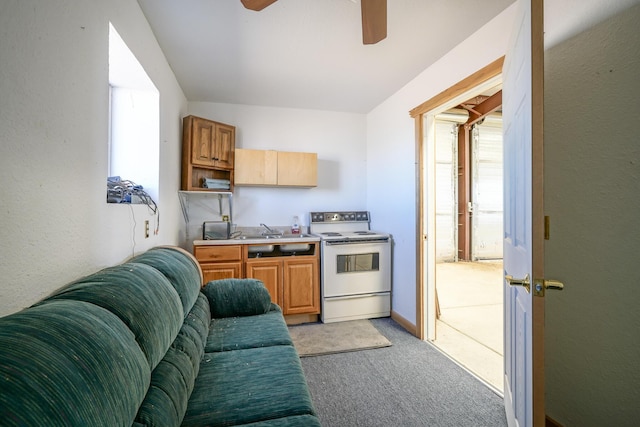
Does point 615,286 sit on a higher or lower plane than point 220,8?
lower

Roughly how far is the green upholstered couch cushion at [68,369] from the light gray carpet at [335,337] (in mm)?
1868

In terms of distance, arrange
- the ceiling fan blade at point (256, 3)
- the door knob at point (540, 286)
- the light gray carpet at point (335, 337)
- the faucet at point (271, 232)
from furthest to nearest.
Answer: the faucet at point (271, 232) → the light gray carpet at point (335, 337) → the ceiling fan blade at point (256, 3) → the door knob at point (540, 286)

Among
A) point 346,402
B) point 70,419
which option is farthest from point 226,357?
point 70,419

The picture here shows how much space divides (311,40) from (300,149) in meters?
1.60

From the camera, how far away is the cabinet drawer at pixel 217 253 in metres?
2.79

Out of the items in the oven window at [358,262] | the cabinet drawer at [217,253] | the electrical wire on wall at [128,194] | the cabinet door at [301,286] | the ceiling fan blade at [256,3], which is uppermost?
the ceiling fan blade at [256,3]

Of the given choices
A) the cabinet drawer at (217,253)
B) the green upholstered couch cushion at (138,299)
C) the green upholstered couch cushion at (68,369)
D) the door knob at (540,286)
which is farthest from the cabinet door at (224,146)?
the door knob at (540,286)

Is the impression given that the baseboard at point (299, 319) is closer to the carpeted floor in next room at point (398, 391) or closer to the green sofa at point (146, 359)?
the carpeted floor in next room at point (398, 391)

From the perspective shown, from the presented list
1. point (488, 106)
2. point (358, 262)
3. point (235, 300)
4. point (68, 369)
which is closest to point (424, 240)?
point (358, 262)

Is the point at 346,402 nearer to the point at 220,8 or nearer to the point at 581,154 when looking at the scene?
the point at 581,154

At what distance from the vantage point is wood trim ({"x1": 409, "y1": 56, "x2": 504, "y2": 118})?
73.0 inches

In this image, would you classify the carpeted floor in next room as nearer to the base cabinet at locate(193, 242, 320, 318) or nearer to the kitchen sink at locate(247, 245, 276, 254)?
the base cabinet at locate(193, 242, 320, 318)

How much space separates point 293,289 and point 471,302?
7.84ft

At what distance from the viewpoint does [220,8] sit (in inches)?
68.7
